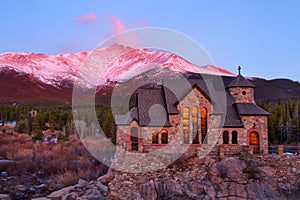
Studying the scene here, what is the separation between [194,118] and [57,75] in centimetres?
8536

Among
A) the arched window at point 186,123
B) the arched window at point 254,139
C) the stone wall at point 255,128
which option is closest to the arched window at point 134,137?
the arched window at point 186,123

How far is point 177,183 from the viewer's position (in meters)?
22.9

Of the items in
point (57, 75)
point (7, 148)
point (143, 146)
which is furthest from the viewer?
point (57, 75)

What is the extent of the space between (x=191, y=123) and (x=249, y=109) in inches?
206

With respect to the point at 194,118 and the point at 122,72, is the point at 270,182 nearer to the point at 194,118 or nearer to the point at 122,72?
the point at 194,118

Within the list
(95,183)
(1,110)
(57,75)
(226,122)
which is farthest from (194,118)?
(57,75)

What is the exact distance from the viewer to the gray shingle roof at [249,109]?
27105 millimetres

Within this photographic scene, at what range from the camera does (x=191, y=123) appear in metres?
26.7

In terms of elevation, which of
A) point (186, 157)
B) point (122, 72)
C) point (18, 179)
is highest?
point (122, 72)

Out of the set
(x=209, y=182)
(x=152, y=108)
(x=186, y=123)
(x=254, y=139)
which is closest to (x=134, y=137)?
(x=152, y=108)

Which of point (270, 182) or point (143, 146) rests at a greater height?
point (143, 146)

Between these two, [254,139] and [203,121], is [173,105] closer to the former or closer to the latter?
[203,121]

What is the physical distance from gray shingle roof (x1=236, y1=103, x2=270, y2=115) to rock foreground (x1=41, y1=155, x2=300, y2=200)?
13.8 feet

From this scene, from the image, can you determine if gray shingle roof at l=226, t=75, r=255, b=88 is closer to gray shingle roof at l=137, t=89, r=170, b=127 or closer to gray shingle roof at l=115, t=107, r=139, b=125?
gray shingle roof at l=137, t=89, r=170, b=127
